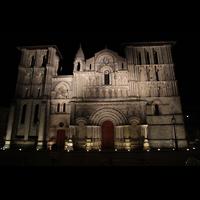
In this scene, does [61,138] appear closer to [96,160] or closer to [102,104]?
[102,104]

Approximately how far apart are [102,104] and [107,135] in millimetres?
5159

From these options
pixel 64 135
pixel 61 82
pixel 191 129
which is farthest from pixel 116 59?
pixel 191 129

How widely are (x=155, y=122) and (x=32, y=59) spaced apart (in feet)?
86.8

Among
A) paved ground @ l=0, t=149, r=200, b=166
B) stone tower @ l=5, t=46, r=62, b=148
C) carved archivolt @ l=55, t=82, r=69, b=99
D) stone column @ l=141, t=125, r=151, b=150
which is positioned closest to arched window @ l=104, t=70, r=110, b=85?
carved archivolt @ l=55, t=82, r=69, b=99

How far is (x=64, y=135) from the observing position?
2391 centimetres

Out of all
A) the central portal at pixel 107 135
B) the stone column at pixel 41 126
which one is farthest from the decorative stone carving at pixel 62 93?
the central portal at pixel 107 135

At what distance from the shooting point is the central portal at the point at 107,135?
73.2ft

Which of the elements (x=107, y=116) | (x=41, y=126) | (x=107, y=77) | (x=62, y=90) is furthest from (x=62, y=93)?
(x=107, y=116)

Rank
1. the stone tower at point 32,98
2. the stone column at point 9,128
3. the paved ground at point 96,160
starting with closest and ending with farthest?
1. the paved ground at point 96,160
2. the stone column at point 9,128
3. the stone tower at point 32,98

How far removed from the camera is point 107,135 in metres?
22.7

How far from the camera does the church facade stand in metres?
21.9

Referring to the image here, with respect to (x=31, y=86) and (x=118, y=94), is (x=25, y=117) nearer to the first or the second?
(x=31, y=86)

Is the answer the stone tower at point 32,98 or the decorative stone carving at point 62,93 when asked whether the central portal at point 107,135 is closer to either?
the decorative stone carving at point 62,93

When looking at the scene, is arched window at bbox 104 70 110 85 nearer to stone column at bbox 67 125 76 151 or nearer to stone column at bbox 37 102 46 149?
stone column at bbox 67 125 76 151
